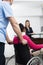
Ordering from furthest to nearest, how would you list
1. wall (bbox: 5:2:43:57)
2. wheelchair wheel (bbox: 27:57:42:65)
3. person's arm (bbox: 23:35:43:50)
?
wall (bbox: 5:2:43:57), wheelchair wheel (bbox: 27:57:42:65), person's arm (bbox: 23:35:43:50)

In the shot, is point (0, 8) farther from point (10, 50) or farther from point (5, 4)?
point (10, 50)

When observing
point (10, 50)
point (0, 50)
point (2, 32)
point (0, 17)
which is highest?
point (0, 17)

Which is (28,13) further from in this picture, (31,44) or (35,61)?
(31,44)

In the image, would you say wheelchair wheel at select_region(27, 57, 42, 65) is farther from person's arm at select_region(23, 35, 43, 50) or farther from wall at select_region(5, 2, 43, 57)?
wall at select_region(5, 2, 43, 57)

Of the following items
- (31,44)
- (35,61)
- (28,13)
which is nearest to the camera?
(31,44)

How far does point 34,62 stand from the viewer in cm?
274

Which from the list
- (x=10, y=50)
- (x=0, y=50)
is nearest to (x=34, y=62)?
(x=0, y=50)

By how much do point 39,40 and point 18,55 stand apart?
66.0 inches

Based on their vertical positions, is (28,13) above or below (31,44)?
below

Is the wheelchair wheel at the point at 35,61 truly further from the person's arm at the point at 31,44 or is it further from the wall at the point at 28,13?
the wall at the point at 28,13

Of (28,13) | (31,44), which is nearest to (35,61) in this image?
(31,44)

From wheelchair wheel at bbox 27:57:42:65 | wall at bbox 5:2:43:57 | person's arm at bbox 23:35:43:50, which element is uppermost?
person's arm at bbox 23:35:43:50

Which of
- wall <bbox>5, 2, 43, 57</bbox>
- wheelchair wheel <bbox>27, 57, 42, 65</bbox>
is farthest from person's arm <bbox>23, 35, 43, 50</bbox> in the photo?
wall <bbox>5, 2, 43, 57</bbox>

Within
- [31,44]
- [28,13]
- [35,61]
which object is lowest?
[28,13]
